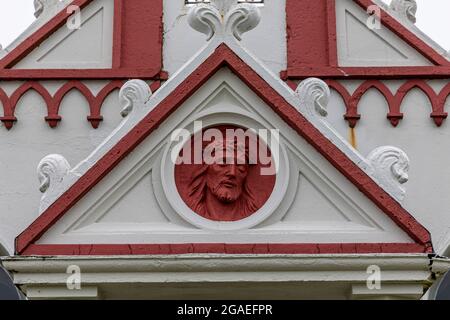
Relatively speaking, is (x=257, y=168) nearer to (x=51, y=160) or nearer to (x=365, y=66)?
(x=51, y=160)

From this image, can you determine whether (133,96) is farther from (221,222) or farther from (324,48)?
(324,48)

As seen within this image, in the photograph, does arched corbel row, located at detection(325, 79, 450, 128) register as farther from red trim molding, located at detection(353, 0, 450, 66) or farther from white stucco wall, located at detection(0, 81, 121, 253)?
white stucco wall, located at detection(0, 81, 121, 253)

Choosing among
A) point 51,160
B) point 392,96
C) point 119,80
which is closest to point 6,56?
point 119,80

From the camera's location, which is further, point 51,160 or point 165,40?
point 165,40

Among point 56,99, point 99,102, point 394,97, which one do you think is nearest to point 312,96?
point 394,97

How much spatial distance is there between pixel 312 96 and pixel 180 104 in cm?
118

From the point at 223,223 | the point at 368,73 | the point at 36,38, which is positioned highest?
the point at 36,38

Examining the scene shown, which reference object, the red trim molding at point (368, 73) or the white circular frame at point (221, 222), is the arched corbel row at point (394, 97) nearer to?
the red trim molding at point (368, 73)

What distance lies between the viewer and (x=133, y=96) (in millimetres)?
11195

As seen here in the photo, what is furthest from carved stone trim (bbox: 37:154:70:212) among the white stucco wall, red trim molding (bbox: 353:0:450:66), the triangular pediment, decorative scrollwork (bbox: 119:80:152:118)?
red trim molding (bbox: 353:0:450:66)

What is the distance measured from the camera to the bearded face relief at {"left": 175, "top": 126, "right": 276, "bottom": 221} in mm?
11039

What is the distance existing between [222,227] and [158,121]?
1101 millimetres

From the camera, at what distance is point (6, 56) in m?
14.1

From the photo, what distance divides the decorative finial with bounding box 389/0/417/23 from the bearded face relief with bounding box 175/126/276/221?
3.78 m
